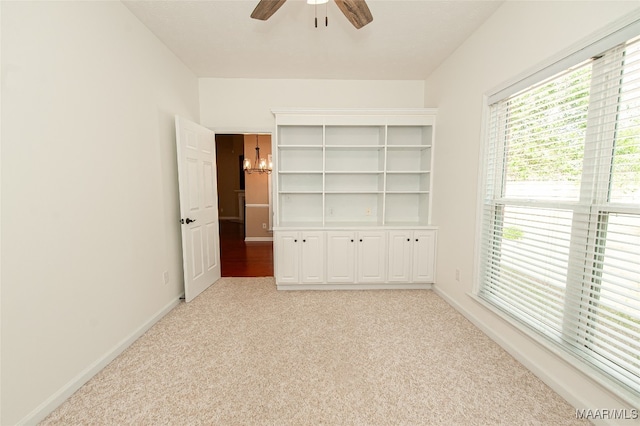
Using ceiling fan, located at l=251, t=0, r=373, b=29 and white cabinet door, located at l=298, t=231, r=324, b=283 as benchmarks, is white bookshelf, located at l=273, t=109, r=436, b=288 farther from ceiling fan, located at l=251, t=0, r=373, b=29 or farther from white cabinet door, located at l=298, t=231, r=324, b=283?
ceiling fan, located at l=251, t=0, r=373, b=29

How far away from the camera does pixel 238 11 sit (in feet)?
7.39

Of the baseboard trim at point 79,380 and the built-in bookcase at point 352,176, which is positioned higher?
the built-in bookcase at point 352,176

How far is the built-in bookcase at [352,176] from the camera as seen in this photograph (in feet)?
11.9

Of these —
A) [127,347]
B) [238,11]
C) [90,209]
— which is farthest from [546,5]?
[127,347]

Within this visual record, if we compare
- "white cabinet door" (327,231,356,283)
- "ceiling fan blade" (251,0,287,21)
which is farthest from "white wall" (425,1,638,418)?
"ceiling fan blade" (251,0,287,21)

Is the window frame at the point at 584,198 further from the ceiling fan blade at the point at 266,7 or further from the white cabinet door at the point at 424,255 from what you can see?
the ceiling fan blade at the point at 266,7

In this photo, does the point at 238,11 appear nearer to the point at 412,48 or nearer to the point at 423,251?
the point at 412,48

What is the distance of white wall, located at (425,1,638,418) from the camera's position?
1.58m

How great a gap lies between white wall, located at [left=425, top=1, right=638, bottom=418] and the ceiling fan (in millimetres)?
1200

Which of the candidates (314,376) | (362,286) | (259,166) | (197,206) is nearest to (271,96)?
(197,206)

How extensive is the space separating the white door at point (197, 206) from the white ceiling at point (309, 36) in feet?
2.77

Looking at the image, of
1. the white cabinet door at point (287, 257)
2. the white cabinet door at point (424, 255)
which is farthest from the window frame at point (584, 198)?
Answer: the white cabinet door at point (287, 257)

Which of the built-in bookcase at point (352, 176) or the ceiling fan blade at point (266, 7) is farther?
the built-in bookcase at point (352, 176)

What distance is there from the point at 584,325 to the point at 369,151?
283cm
